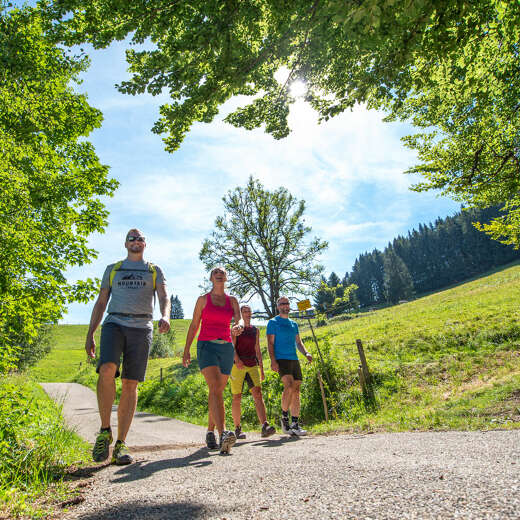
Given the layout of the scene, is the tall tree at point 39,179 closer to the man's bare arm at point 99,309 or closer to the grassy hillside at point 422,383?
the man's bare arm at point 99,309

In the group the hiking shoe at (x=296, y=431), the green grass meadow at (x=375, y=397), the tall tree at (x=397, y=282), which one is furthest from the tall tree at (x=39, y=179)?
the tall tree at (x=397, y=282)

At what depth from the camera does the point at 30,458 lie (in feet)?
10.0

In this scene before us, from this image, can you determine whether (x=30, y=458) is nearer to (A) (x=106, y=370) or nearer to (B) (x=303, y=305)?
(A) (x=106, y=370)

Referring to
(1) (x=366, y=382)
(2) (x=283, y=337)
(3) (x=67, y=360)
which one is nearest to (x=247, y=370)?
(2) (x=283, y=337)

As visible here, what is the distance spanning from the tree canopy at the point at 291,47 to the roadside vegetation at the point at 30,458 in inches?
150

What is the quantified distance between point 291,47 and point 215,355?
4.46 metres

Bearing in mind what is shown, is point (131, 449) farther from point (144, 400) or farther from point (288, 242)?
point (288, 242)

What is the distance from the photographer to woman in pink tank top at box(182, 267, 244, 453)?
A: 172 inches

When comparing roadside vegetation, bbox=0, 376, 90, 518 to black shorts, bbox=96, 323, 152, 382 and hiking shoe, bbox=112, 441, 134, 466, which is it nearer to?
hiking shoe, bbox=112, 441, 134, 466

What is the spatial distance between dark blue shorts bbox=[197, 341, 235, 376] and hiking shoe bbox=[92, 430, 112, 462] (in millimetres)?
1295

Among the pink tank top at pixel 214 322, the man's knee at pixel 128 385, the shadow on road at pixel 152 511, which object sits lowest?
the shadow on road at pixel 152 511

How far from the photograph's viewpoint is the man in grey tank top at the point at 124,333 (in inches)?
144

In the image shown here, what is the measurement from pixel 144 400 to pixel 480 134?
17181 millimetres

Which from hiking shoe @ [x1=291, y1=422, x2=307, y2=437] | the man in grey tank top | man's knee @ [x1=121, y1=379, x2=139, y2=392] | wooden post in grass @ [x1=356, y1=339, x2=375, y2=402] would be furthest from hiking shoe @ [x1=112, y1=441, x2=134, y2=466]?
wooden post in grass @ [x1=356, y1=339, x2=375, y2=402]
